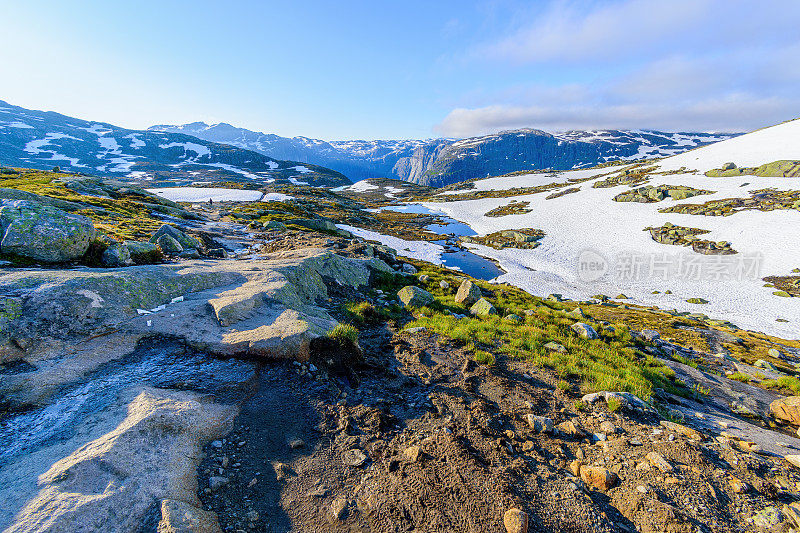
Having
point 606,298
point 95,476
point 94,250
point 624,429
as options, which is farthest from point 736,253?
point 94,250

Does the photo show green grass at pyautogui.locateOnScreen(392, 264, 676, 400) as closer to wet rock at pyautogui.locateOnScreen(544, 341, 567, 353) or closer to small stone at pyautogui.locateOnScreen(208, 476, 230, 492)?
wet rock at pyautogui.locateOnScreen(544, 341, 567, 353)

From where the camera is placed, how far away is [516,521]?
446cm

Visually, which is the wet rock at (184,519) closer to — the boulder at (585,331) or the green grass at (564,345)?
the green grass at (564,345)

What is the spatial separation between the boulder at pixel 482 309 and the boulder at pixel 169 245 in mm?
17644

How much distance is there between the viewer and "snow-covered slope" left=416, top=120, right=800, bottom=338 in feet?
107

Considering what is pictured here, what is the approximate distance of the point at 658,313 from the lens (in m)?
29.2

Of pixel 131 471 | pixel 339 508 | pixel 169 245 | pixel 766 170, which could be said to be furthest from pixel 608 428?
pixel 766 170

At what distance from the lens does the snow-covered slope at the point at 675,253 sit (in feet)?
107

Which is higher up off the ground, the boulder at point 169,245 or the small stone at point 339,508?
the boulder at point 169,245


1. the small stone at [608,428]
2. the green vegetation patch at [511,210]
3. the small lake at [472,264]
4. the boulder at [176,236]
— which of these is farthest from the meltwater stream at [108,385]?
the green vegetation patch at [511,210]

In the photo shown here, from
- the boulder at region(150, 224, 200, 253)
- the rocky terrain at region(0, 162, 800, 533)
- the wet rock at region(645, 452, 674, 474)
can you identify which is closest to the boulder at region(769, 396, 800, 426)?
the rocky terrain at region(0, 162, 800, 533)

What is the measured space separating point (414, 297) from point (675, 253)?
50.9 m

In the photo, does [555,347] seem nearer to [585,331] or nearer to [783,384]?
[585,331]

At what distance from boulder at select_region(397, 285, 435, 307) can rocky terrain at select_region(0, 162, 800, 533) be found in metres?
2.74
